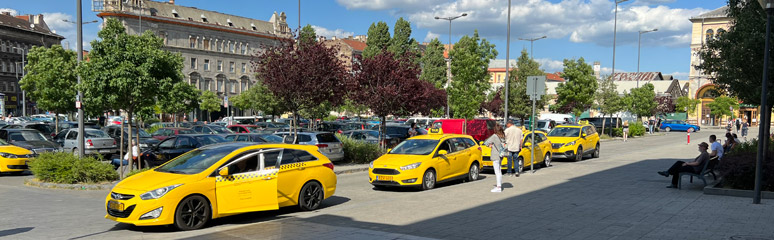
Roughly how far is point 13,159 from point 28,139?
5450mm

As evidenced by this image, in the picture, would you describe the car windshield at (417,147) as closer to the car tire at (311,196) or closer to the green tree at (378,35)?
the car tire at (311,196)

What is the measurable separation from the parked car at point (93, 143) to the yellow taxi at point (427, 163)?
1467 centimetres

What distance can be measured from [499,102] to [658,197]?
4357 centimetres

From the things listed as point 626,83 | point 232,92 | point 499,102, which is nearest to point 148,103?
point 499,102

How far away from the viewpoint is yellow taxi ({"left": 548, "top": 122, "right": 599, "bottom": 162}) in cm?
2267

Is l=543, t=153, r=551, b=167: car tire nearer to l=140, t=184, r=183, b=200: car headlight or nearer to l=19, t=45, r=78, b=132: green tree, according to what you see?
l=140, t=184, r=183, b=200: car headlight

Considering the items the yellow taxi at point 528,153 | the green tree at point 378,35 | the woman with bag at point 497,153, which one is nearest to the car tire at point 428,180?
the woman with bag at point 497,153

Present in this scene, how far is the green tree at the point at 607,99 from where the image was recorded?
45719mm

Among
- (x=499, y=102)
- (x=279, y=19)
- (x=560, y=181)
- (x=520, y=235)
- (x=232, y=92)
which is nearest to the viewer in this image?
(x=520, y=235)

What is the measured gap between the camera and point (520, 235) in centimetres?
839

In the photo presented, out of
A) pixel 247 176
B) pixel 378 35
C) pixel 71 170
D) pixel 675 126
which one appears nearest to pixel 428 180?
pixel 247 176

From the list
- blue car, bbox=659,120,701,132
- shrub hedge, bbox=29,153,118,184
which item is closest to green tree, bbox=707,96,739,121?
blue car, bbox=659,120,701,132

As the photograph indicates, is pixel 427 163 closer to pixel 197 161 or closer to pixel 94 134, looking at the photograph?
pixel 197 161

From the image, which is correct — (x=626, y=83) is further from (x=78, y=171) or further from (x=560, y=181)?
(x=78, y=171)
